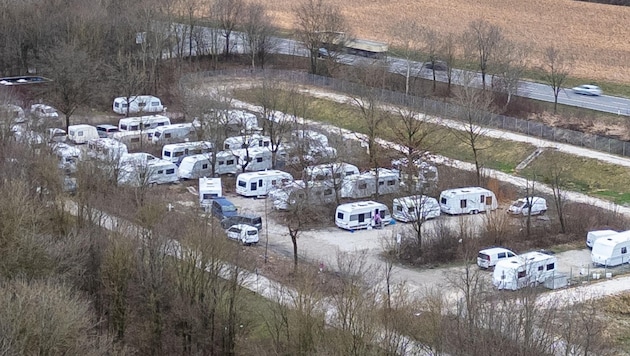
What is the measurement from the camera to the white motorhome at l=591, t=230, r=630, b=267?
29125 millimetres

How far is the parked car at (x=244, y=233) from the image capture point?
30188mm

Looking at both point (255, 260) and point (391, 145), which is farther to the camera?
point (391, 145)

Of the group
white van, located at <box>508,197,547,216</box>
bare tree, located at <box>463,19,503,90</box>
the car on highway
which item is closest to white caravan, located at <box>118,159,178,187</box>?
white van, located at <box>508,197,547,216</box>

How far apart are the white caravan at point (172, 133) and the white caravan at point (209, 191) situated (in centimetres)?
710

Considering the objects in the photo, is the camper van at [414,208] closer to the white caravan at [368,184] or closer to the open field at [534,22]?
the white caravan at [368,184]

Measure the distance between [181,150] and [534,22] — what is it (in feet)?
102

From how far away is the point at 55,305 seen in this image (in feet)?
61.7

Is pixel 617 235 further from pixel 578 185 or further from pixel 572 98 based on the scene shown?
pixel 572 98

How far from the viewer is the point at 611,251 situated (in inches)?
1145

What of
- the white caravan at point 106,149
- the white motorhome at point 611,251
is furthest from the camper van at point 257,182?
the white motorhome at point 611,251

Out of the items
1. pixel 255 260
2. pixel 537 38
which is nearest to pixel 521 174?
pixel 255 260

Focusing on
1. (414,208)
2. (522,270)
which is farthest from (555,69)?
(522,270)

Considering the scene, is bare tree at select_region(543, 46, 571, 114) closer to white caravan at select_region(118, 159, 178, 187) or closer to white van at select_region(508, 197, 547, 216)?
white van at select_region(508, 197, 547, 216)

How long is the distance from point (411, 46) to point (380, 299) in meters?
37.3
